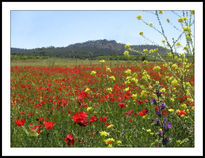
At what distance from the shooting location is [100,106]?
3307mm

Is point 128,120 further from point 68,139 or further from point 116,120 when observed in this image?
point 68,139

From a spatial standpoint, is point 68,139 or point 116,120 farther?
point 116,120

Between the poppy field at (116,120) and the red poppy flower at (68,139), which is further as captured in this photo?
the poppy field at (116,120)

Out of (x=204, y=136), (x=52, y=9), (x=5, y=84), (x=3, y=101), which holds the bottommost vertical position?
(x=204, y=136)

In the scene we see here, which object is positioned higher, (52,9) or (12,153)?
(52,9)

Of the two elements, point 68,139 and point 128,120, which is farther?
point 128,120

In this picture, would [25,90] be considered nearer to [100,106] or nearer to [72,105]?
[72,105]

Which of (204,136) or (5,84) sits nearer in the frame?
(204,136)

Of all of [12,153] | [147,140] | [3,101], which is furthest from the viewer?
[147,140]

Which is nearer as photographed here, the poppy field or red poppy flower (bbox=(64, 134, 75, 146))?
red poppy flower (bbox=(64, 134, 75, 146))

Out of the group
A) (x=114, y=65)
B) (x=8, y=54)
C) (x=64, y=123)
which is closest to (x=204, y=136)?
(x=64, y=123)

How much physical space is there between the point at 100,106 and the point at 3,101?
61.4 inches

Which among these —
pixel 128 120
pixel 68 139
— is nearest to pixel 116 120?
pixel 128 120

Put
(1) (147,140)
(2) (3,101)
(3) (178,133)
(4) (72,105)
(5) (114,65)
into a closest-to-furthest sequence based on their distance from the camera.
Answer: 1. (2) (3,101)
2. (1) (147,140)
3. (3) (178,133)
4. (4) (72,105)
5. (5) (114,65)
